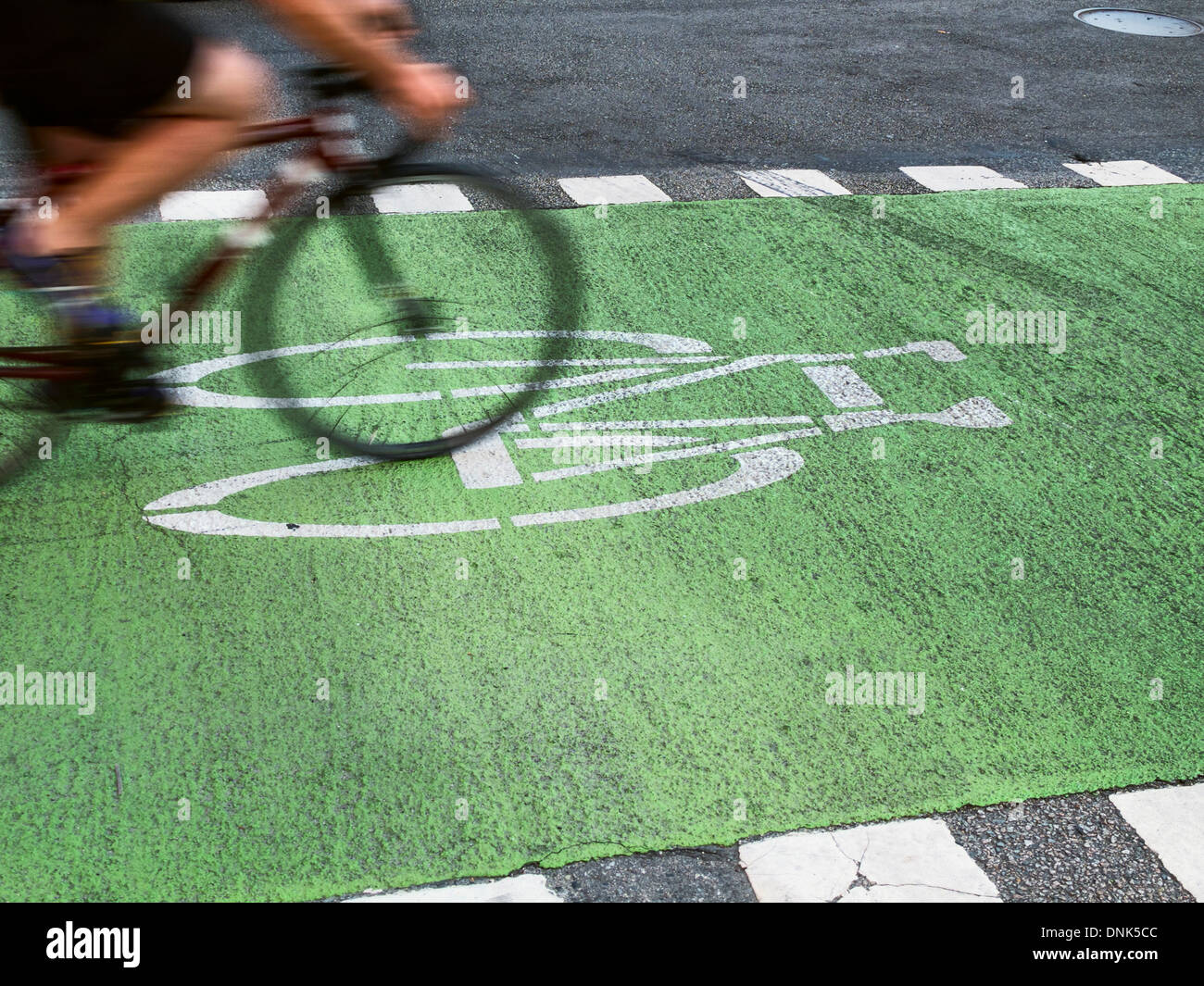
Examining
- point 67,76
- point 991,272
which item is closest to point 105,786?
point 67,76

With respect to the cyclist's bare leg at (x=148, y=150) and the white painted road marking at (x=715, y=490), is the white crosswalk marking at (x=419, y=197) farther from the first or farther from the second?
the white painted road marking at (x=715, y=490)

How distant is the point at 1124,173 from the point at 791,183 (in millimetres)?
2009

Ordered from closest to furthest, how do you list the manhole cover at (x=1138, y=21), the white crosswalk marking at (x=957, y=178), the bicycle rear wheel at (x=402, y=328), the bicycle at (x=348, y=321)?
the bicycle at (x=348, y=321), the bicycle rear wheel at (x=402, y=328), the white crosswalk marking at (x=957, y=178), the manhole cover at (x=1138, y=21)

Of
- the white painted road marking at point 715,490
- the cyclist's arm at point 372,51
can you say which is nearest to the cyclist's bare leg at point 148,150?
the cyclist's arm at point 372,51

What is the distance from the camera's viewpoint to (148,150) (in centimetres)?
314

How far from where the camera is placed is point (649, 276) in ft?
18.0

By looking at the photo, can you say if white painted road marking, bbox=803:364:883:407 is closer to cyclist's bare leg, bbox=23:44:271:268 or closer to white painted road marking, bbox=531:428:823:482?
white painted road marking, bbox=531:428:823:482

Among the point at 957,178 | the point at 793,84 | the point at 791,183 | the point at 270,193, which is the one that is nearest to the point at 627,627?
the point at 270,193

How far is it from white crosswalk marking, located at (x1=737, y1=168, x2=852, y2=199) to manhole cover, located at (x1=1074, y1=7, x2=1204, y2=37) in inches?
197

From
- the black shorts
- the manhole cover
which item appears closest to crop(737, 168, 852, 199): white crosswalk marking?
the black shorts

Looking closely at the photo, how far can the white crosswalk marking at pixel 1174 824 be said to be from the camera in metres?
2.75

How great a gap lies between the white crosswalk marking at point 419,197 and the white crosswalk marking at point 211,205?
7.11 feet

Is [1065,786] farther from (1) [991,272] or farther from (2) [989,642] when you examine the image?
(1) [991,272]

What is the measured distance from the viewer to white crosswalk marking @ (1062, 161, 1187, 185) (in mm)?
6888
